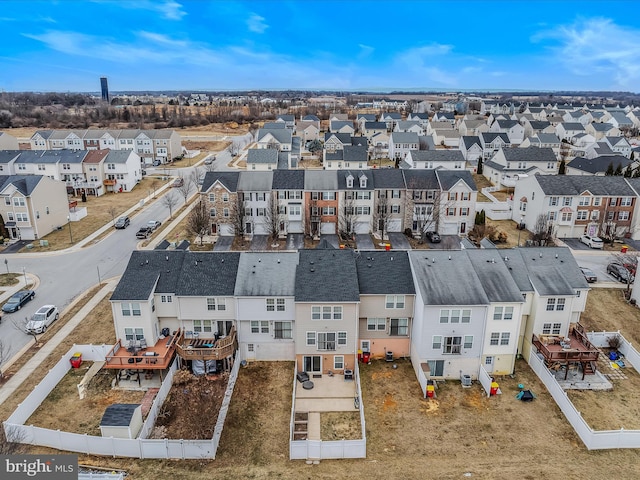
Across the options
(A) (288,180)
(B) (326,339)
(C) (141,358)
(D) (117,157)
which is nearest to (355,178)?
(A) (288,180)

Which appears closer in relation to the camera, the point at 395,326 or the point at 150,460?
the point at 150,460

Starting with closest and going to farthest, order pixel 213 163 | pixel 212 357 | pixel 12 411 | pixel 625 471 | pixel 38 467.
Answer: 1. pixel 38 467
2. pixel 625 471
3. pixel 12 411
4. pixel 212 357
5. pixel 213 163

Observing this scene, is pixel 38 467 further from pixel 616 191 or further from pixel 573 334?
pixel 616 191

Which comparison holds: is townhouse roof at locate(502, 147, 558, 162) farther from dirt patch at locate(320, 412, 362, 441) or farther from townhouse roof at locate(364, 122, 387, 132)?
dirt patch at locate(320, 412, 362, 441)

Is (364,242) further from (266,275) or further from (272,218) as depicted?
(266,275)

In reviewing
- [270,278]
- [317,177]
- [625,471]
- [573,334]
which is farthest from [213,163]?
[625,471]

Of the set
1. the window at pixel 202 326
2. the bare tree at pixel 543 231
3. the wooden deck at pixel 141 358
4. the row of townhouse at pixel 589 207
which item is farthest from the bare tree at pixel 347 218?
the wooden deck at pixel 141 358
